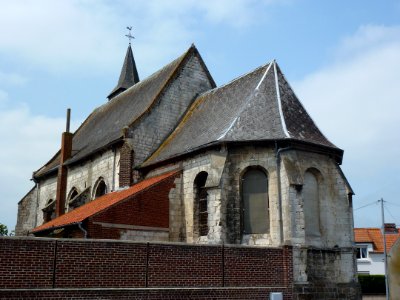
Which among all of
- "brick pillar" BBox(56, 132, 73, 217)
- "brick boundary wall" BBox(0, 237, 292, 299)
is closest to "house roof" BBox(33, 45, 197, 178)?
"brick pillar" BBox(56, 132, 73, 217)

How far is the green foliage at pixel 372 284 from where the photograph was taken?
29.6 metres

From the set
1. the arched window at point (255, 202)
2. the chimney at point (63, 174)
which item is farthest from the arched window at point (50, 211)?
the arched window at point (255, 202)

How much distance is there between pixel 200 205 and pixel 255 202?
81.9 inches

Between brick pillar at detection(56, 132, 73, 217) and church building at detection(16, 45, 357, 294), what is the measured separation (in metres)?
4.50

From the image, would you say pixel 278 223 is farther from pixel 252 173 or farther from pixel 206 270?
pixel 206 270

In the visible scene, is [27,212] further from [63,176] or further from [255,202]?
[255,202]

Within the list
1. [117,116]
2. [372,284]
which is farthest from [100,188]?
[372,284]

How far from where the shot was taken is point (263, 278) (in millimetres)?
13109

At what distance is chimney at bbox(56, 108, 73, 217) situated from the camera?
23286mm

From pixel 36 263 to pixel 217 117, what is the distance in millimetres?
9261

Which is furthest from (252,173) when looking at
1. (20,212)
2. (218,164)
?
(20,212)

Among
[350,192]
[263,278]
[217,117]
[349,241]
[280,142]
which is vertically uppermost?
[217,117]

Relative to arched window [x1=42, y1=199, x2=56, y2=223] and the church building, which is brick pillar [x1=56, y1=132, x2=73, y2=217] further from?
the church building

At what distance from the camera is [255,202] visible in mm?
15062
